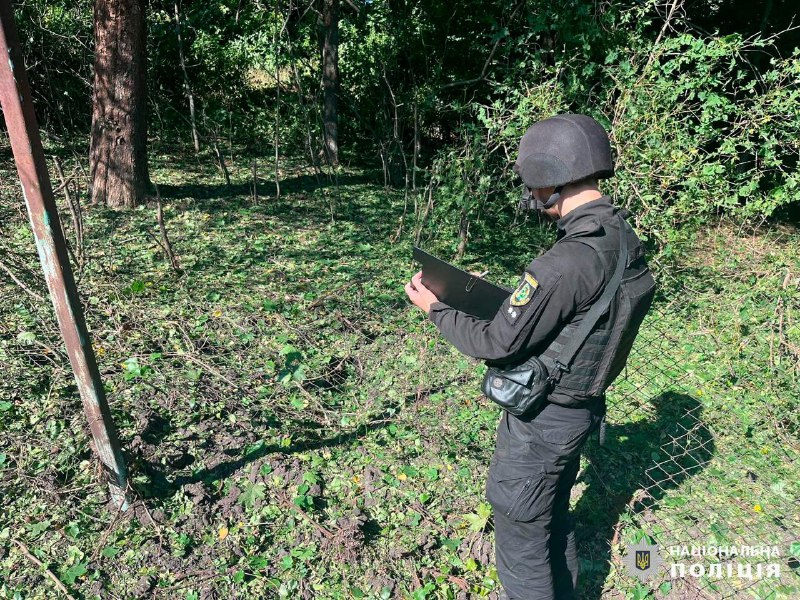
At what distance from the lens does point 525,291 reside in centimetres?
214

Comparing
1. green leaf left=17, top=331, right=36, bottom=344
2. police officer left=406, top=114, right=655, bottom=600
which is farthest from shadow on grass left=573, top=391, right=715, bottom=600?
green leaf left=17, top=331, right=36, bottom=344

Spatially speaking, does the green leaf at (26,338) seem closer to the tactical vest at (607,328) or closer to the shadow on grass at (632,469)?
the tactical vest at (607,328)

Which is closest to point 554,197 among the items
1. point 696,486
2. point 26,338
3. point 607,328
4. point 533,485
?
point 607,328

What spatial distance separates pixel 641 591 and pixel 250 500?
78.4 inches

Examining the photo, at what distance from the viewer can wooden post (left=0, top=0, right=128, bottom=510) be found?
2.18m

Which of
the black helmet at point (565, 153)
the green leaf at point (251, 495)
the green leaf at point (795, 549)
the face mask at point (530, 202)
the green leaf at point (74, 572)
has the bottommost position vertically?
the green leaf at point (795, 549)

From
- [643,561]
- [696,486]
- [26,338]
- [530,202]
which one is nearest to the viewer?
[530,202]

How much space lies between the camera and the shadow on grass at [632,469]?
321cm

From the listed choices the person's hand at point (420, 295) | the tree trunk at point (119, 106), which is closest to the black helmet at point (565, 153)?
the person's hand at point (420, 295)

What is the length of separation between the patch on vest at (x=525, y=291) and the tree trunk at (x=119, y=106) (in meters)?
5.92

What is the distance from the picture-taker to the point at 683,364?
493cm

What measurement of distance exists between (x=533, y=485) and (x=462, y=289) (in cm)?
83

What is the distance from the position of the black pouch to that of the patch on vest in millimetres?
278

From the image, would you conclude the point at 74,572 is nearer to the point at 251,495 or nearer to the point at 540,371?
the point at 251,495
